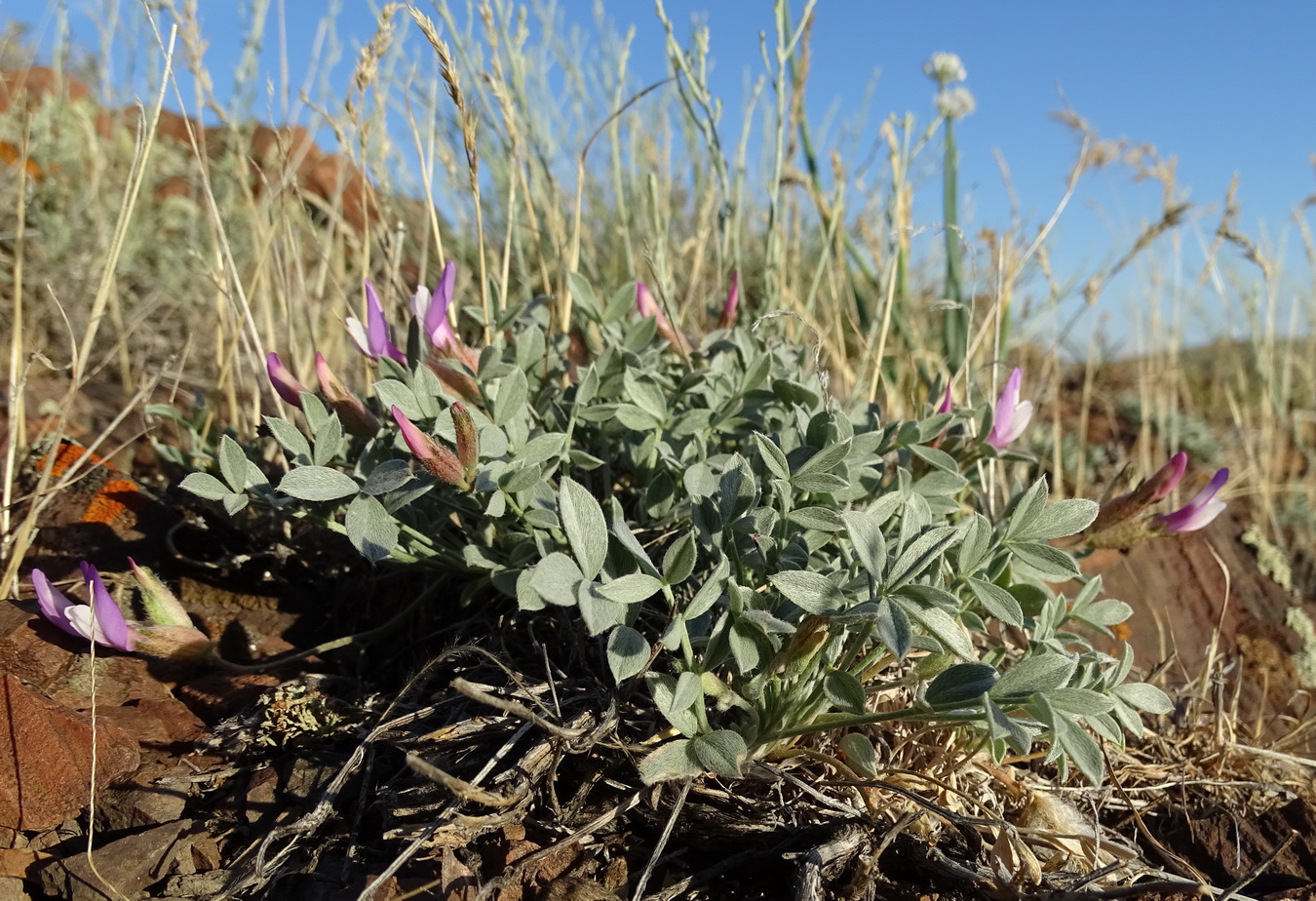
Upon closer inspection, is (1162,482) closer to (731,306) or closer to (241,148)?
(731,306)

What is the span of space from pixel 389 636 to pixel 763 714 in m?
0.72

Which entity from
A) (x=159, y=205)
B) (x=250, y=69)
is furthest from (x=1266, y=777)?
(x=159, y=205)

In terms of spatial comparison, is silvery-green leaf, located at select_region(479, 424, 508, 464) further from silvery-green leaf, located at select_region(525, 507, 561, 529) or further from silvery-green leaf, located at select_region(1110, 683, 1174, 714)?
silvery-green leaf, located at select_region(1110, 683, 1174, 714)

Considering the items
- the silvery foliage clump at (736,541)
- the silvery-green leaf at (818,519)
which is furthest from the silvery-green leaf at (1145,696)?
the silvery-green leaf at (818,519)

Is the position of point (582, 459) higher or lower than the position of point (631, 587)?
higher

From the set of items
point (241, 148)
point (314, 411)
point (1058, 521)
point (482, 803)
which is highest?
point (241, 148)

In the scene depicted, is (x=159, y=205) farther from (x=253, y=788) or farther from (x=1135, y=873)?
(x=1135, y=873)

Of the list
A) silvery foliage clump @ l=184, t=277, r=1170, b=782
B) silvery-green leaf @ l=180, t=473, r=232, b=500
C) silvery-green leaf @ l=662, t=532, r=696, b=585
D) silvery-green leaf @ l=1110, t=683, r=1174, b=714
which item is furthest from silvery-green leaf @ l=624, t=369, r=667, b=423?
silvery-green leaf @ l=1110, t=683, r=1174, b=714

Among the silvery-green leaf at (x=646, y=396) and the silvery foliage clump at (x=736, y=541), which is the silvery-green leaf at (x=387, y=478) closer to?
the silvery foliage clump at (x=736, y=541)

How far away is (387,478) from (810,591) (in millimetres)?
510

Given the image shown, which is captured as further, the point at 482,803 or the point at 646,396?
the point at 646,396

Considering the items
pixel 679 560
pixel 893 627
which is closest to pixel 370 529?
pixel 679 560

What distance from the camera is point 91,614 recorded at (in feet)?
3.98

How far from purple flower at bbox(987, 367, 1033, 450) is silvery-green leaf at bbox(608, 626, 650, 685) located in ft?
2.31
